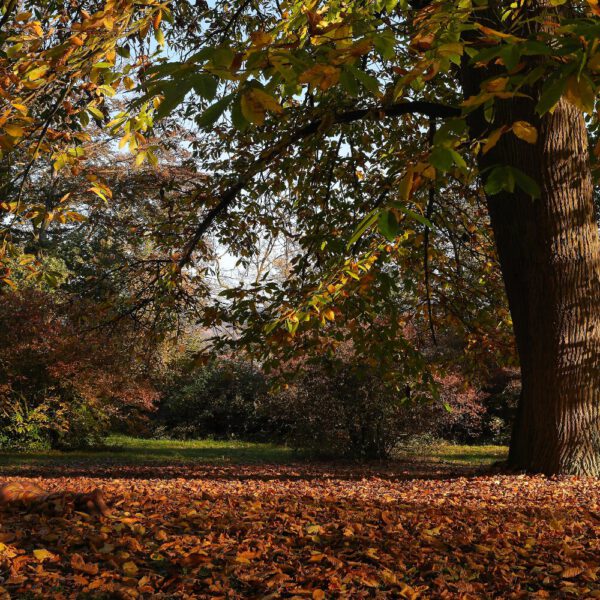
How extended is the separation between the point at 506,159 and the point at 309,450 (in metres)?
7.83

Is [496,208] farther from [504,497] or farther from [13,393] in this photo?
[13,393]

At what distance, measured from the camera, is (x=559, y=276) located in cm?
545

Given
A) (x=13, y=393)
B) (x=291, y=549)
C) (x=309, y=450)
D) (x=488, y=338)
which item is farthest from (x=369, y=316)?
(x=13, y=393)

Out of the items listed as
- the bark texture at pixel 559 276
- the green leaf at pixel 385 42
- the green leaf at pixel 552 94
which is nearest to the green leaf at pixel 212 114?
the green leaf at pixel 385 42

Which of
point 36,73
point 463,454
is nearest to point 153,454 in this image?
point 463,454

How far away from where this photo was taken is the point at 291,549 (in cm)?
337

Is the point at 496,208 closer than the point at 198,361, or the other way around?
the point at 496,208

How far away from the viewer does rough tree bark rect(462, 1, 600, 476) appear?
5.39m

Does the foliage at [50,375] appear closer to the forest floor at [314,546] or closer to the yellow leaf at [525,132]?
the forest floor at [314,546]

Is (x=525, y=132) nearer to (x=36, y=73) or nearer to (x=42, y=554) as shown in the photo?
(x=36, y=73)

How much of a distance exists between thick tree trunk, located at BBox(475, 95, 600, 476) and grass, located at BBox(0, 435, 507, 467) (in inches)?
247

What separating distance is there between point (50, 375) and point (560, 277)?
10979 mm

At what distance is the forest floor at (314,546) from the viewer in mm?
2873

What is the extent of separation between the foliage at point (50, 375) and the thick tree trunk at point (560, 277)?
29.9 feet
